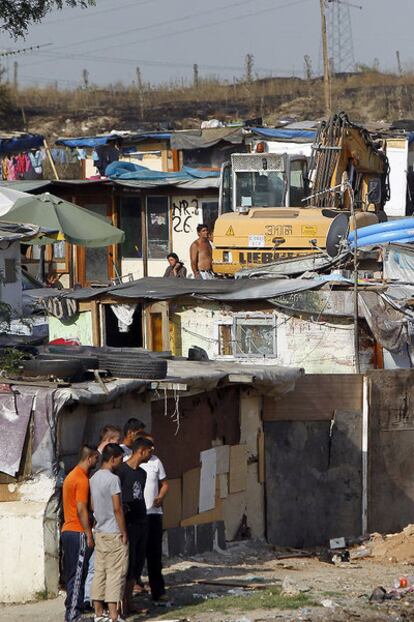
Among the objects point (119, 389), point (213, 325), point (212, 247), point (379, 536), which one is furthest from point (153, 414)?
point (212, 247)

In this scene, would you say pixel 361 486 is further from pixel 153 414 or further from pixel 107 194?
pixel 107 194

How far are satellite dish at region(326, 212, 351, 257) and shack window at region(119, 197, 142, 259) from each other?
8.77 metres

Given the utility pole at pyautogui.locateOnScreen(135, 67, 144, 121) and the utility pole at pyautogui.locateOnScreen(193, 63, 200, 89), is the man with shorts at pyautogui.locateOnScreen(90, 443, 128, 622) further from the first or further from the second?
the utility pole at pyautogui.locateOnScreen(193, 63, 200, 89)

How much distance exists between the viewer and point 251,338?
19.3 meters

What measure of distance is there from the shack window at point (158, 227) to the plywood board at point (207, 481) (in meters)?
16.7

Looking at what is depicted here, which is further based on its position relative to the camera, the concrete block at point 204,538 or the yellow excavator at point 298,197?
the yellow excavator at point 298,197

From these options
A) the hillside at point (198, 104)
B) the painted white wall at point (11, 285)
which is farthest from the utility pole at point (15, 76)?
the painted white wall at point (11, 285)

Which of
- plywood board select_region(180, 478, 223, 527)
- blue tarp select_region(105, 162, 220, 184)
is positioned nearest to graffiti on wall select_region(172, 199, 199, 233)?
blue tarp select_region(105, 162, 220, 184)

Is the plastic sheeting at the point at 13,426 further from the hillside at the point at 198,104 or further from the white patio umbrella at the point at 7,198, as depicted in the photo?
the hillside at the point at 198,104

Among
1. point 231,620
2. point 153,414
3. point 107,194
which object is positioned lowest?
point 231,620

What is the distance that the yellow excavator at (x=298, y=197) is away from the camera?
77.3 ft

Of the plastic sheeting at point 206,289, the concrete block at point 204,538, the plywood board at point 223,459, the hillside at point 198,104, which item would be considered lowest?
the concrete block at point 204,538

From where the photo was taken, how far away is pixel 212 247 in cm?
2519

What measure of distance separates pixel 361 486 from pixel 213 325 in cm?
397
